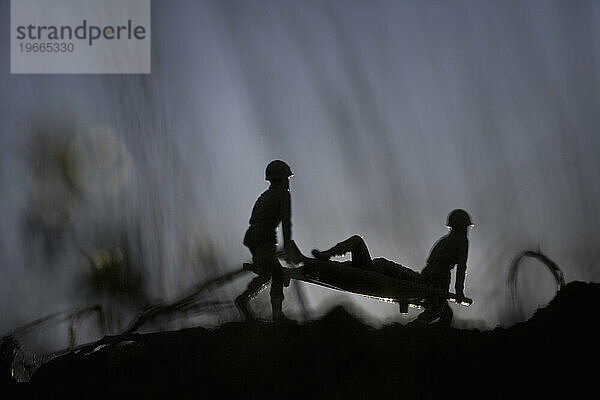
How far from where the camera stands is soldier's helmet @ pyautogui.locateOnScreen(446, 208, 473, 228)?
1759 cm

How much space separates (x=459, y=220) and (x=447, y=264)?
945 mm

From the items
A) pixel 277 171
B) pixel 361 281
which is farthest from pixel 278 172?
pixel 361 281

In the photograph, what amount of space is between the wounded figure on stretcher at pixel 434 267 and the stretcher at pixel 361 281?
0.04 m

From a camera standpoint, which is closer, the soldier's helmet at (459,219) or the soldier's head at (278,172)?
the soldier's head at (278,172)

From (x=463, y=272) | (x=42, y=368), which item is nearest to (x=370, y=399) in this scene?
(x=463, y=272)

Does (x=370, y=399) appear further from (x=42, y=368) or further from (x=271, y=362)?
(x=42, y=368)

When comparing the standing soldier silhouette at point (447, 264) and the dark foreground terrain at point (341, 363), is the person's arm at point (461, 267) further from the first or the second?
the dark foreground terrain at point (341, 363)

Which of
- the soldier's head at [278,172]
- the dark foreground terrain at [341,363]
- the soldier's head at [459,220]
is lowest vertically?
the dark foreground terrain at [341,363]

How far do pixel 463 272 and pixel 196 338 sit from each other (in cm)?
558

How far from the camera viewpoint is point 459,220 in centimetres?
1759

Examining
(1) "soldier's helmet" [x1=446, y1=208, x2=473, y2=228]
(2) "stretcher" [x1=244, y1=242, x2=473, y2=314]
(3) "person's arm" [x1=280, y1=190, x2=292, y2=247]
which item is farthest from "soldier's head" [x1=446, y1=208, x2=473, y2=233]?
(3) "person's arm" [x1=280, y1=190, x2=292, y2=247]

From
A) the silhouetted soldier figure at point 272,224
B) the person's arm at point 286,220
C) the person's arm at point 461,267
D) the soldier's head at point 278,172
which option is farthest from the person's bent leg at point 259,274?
the person's arm at point 461,267

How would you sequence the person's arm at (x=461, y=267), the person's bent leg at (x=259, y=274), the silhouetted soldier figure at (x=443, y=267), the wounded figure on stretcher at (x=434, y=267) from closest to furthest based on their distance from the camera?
the person's bent leg at (x=259, y=274), the wounded figure on stretcher at (x=434, y=267), the silhouetted soldier figure at (x=443, y=267), the person's arm at (x=461, y=267)

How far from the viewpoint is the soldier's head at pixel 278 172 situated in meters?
15.9
